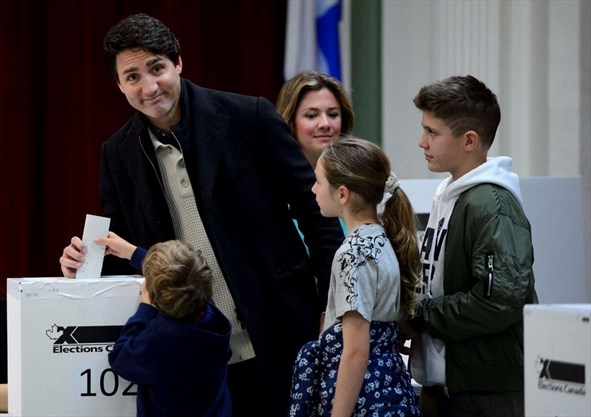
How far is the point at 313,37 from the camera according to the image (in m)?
5.29

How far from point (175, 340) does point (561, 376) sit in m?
1.06

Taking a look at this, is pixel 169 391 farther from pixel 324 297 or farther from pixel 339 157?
pixel 339 157

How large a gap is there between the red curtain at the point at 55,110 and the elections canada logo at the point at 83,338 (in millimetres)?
2418

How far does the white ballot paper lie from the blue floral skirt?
1.85 feet

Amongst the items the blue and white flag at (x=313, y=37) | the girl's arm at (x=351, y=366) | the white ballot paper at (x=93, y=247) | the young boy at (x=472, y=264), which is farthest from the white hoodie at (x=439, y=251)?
the blue and white flag at (x=313, y=37)

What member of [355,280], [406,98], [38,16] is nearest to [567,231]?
[406,98]

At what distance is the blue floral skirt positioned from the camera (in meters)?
2.63

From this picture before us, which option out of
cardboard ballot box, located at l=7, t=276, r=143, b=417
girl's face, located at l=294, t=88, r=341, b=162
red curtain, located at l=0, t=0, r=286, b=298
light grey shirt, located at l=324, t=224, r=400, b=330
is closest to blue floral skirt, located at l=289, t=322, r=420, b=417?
light grey shirt, located at l=324, t=224, r=400, b=330

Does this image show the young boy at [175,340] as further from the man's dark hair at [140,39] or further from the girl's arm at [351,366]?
the man's dark hair at [140,39]

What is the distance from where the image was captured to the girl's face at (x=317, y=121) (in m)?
3.68

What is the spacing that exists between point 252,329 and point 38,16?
2.62 m

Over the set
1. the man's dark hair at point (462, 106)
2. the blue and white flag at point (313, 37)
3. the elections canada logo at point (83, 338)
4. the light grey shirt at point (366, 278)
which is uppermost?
the blue and white flag at point (313, 37)

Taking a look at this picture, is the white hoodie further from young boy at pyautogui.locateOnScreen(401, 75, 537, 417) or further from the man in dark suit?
the man in dark suit

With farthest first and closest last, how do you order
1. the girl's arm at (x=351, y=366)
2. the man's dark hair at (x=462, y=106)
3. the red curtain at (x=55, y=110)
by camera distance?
1. the red curtain at (x=55, y=110)
2. the man's dark hair at (x=462, y=106)
3. the girl's arm at (x=351, y=366)
